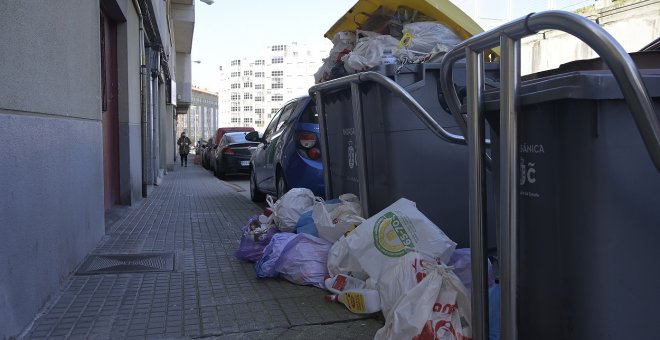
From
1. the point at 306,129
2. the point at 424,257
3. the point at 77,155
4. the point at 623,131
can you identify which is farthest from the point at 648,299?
the point at 306,129

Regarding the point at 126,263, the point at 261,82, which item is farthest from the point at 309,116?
the point at 261,82

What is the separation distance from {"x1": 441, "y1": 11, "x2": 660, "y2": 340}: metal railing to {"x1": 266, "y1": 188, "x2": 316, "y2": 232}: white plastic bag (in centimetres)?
271

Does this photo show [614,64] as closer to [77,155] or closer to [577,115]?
[577,115]

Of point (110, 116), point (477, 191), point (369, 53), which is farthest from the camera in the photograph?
point (110, 116)

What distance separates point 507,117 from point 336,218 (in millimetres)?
2608

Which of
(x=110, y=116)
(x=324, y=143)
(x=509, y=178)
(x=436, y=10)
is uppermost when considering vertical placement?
(x=436, y=10)

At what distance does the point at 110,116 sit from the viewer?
28.6ft

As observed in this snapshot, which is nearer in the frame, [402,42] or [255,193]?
[402,42]

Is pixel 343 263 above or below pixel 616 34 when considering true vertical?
below

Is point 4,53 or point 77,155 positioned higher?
point 4,53

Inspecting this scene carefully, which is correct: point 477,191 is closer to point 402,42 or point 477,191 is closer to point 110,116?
point 402,42

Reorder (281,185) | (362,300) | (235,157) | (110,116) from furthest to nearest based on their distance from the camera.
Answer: (235,157)
(110,116)
(281,185)
(362,300)

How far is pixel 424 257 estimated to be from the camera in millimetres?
3496

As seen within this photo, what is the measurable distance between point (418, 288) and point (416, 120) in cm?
193
